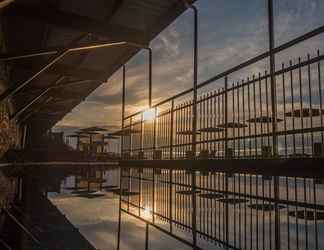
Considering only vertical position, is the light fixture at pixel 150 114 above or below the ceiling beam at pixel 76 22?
below

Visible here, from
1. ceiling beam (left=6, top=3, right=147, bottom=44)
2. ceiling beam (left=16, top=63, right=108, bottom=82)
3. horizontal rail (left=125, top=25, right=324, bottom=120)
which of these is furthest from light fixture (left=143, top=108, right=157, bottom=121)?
ceiling beam (left=6, top=3, right=147, bottom=44)

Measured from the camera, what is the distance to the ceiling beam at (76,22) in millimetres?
6133

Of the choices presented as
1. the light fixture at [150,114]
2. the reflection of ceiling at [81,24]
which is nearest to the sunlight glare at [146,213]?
the reflection of ceiling at [81,24]

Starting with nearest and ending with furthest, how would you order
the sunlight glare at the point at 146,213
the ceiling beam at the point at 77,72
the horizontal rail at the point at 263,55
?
the sunlight glare at the point at 146,213
the horizontal rail at the point at 263,55
the ceiling beam at the point at 77,72

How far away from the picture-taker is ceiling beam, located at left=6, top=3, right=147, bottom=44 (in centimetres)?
613

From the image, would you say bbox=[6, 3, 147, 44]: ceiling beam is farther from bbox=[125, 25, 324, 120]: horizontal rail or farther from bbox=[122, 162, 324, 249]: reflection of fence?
bbox=[122, 162, 324, 249]: reflection of fence

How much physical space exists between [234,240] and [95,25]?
601 cm

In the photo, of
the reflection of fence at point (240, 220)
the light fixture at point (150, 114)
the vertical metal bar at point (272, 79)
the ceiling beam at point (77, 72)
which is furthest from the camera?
the light fixture at point (150, 114)

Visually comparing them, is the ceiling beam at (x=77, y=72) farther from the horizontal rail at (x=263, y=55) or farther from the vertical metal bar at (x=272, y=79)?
the vertical metal bar at (x=272, y=79)

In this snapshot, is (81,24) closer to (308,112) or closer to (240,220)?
(240,220)

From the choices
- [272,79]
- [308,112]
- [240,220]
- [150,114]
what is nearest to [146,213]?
[240,220]

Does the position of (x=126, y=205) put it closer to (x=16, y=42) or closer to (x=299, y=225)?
(x=299, y=225)

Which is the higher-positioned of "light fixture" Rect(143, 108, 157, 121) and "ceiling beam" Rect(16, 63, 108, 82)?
"ceiling beam" Rect(16, 63, 108, 82)

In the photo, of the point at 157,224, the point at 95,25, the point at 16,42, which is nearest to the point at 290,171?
the point at 157,224
